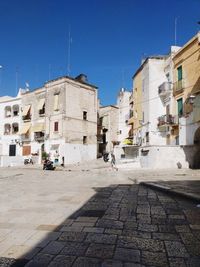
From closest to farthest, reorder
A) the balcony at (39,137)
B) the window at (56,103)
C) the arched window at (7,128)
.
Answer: the window at (56,103) < the balcony at (39,137) < the arched window at (7,128)

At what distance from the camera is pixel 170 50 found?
28.8m

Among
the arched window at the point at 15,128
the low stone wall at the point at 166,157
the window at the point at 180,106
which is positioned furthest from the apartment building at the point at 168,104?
the arched window at the point at 15,128

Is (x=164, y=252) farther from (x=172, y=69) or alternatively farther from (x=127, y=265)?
(x=172, y=69)

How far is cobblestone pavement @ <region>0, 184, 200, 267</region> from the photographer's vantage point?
374cm

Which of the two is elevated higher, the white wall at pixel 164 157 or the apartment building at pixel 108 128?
the apartment building at pixel 108 128

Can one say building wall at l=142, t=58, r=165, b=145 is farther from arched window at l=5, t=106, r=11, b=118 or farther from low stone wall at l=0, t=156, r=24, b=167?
arched window at l=5, t=106, r=11, b=118

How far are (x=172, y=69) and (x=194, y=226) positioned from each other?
2494cm

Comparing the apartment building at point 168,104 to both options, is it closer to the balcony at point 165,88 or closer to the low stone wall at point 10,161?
the balcony at point 165,88

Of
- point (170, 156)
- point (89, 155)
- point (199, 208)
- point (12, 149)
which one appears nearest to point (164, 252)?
point (199, 208)

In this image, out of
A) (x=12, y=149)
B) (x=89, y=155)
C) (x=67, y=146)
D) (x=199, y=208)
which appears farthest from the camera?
(x=12, y=149)

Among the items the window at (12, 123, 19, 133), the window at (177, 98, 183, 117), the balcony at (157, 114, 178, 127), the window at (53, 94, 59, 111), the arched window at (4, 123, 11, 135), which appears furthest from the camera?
the arched window at (4, 123, 11, 135)

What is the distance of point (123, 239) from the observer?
459 cm

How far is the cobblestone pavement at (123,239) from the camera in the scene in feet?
12.3

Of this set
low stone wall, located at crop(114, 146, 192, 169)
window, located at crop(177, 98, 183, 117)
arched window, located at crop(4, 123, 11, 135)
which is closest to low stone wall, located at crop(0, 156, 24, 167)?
arched window, located at crop(4, 123, 11, 135)
